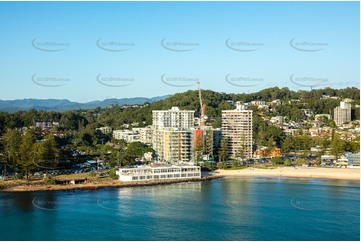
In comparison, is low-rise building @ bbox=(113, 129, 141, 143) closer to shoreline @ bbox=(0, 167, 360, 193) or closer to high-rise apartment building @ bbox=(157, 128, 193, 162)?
high-rise apartment building @ bbox=(157, 128, 193, 162)

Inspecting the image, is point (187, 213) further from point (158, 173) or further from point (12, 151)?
point (12, 151)

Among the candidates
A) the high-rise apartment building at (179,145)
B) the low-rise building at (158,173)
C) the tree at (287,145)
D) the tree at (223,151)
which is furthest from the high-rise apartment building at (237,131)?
the low-rise building at (158,173)

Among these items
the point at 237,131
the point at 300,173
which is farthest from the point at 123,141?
the point at 300,173

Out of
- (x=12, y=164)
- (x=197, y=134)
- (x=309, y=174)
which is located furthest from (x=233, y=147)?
(x=12, y=164)

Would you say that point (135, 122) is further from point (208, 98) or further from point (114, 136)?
point (208, 98)

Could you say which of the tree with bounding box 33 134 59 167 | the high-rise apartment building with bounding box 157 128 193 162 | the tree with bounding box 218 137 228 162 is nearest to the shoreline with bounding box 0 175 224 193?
the tree with bounding box 33 134 59 167

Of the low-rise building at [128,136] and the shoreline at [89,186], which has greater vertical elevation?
the low-rise building at [128,136]

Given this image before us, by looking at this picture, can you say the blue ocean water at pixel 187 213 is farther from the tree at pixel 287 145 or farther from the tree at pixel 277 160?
the tree at pixel 287 145
